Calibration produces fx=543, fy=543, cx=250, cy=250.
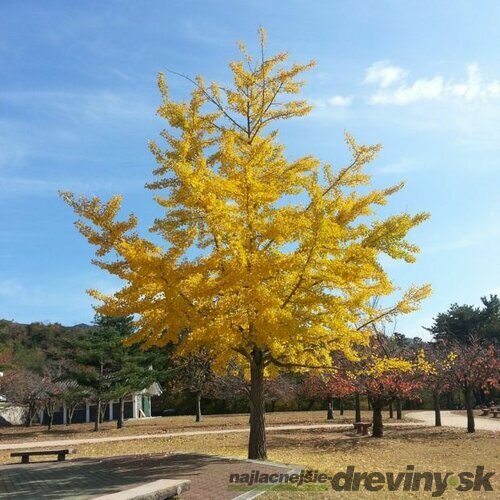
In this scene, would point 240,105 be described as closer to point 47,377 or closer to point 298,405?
point 47,377

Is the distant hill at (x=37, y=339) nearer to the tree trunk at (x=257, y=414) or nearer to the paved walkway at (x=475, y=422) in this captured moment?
the paved walkway at (x=475, y=422)

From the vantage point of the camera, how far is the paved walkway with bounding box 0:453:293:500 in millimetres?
8289

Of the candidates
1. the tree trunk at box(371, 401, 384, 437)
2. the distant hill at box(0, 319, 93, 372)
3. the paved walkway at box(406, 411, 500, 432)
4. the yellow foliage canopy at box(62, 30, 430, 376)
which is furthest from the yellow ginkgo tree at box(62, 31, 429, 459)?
the distant hill at box(0, 319, 93, 372)

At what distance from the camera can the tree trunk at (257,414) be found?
11.7m

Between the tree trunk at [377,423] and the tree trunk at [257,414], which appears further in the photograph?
the tree trunk at [377,423]

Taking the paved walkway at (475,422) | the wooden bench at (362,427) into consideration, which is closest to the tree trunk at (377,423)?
the wooden bench at (362,427)

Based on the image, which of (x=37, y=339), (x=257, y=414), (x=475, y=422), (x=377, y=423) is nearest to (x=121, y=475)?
(x=257, y=414)

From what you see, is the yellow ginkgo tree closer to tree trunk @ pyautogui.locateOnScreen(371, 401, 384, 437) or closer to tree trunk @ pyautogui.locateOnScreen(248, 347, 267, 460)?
tree trunk @ pyautogui.locateOnScreen(248, 347, 267, 460)

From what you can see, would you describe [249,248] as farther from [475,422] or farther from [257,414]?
[475,422]

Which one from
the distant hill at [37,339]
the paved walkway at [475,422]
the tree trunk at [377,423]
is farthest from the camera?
the distant hill at [37,339]

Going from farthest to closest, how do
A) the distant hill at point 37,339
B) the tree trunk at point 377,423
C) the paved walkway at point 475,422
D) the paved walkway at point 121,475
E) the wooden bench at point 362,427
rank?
the distant hill at point 37,339, the paved walkway at point 475,422, the wooden bench at point 362,427, the tree trunk at point 377,423, the paved walkway at point 121,475

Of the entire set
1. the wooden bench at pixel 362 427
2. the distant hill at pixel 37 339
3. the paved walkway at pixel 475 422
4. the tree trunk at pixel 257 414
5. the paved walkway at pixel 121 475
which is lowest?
the paved walkway at pixel 475 422

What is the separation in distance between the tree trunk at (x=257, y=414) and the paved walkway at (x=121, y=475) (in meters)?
0.63

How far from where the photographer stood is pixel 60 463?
13.4 m
